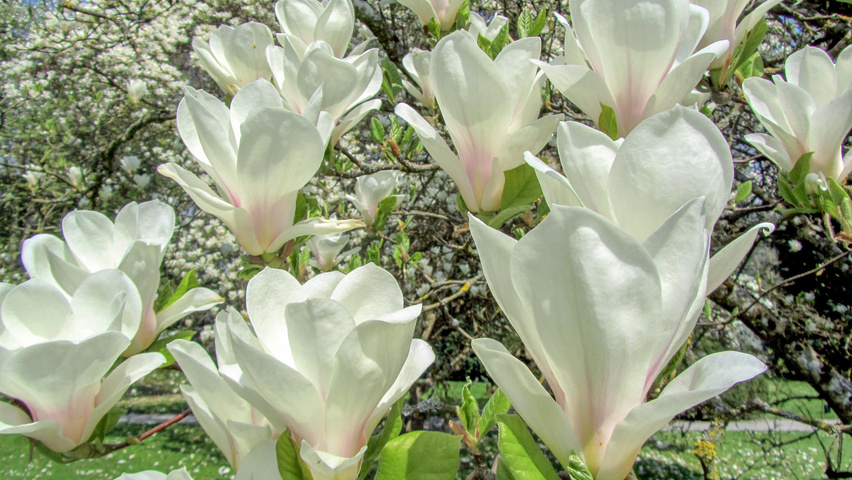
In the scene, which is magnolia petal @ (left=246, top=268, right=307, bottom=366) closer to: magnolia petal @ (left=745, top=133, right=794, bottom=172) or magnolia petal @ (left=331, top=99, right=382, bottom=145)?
magnolia petal @ (left=331, top=99, right=382, bottom=145)

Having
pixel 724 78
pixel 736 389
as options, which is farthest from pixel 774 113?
pixel 736 389

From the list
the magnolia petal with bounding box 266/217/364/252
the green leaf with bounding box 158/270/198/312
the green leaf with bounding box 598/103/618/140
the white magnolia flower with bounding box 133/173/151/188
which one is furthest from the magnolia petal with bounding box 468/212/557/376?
the white magnolia flower with bounding box 133/173/151/188

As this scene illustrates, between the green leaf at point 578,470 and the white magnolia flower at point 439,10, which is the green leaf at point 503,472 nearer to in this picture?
the green leaf at point 578,470

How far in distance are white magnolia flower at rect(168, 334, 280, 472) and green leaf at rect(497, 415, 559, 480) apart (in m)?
0.20

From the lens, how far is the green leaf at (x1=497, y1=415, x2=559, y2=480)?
12.4 inches

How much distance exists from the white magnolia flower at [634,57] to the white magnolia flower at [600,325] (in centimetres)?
21

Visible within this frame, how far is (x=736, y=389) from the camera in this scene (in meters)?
5.02

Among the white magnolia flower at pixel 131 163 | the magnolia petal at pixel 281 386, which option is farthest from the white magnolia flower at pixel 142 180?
the magnolia petal at pixel 281 386

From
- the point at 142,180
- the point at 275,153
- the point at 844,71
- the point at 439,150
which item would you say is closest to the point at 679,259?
the point at 439,150

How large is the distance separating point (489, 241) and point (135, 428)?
238 inches

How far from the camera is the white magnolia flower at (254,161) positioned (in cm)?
51

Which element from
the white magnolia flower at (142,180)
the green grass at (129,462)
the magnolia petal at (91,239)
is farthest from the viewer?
the green grass at (129,462)

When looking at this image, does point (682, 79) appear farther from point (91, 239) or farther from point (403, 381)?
point (91, 239)

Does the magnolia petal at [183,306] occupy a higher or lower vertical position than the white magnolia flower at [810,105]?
lower
